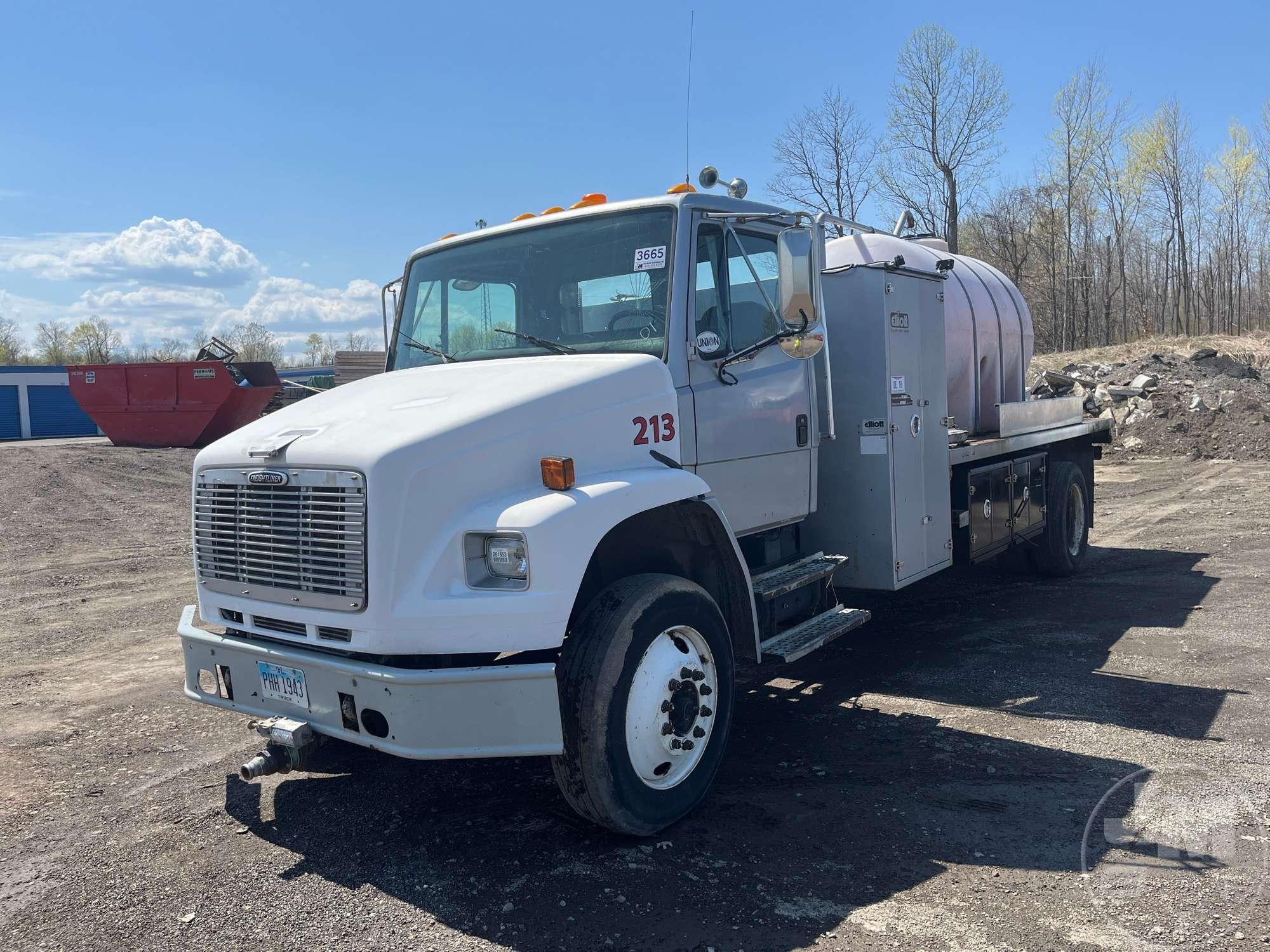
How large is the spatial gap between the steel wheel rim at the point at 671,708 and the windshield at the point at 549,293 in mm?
1394

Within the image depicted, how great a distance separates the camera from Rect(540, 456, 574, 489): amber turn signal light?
12.2 ft

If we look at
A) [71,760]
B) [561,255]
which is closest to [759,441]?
[561,255]

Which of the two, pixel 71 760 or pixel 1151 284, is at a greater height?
pixel 1151 284

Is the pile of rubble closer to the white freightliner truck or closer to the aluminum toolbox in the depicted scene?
the aluminum toolbox

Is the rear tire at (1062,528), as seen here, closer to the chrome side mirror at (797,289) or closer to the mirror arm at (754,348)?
the mirror arm at (754,348)

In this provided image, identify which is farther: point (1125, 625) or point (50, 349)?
point (50, 349)

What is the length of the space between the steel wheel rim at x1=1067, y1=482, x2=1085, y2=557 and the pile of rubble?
24.7ft

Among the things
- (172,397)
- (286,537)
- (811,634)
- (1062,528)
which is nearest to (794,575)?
(811,634)

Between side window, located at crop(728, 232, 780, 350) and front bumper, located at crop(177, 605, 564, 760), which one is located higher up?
side window, located at crop(728, 232, 780, 350)

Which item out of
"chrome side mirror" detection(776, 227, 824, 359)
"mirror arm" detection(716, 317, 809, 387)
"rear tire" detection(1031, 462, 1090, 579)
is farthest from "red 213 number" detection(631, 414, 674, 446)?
"rear tire" detection(1031, 462, 1090, 579)

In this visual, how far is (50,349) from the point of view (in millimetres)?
73250

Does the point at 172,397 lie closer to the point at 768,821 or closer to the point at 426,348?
the point at 426,348

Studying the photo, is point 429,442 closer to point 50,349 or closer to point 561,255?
point 561,255

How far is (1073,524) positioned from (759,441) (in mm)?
5699
